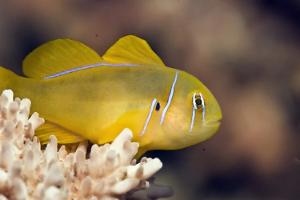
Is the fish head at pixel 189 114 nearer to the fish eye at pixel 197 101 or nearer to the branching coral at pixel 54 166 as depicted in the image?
the fish eye at pixel 197 101

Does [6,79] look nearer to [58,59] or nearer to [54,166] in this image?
[58,59]

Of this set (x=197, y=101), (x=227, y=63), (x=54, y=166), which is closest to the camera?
(x=54, y=166)

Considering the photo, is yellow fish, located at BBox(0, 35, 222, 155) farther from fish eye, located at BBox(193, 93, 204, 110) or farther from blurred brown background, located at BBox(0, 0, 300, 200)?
blurred brown background, located at BBox(0, 0, 300, 200)

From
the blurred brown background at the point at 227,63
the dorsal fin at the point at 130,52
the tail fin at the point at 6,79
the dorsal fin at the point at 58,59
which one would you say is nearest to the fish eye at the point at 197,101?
the dorsal fin at the point at 130,52

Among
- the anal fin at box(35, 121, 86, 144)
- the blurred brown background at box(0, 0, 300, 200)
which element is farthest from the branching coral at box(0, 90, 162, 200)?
the blurred brown background at box(0, 0, 300, 200)

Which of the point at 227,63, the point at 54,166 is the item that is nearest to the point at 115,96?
the point at 54,166

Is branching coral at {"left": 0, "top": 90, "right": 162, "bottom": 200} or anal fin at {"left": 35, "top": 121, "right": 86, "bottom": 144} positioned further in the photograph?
anal fin at {"left": 35, "top": 121, "right": 86, "bottom": 144}
